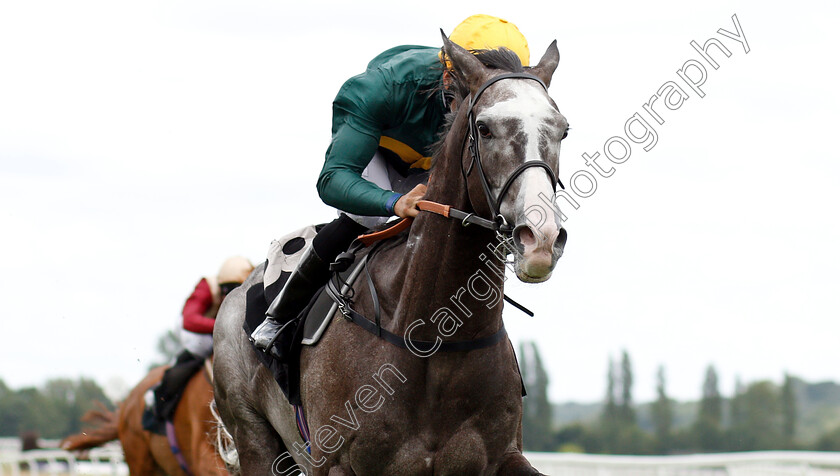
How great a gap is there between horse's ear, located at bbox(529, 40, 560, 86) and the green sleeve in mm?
819

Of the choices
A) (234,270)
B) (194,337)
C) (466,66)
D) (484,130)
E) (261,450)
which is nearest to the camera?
(484,130)

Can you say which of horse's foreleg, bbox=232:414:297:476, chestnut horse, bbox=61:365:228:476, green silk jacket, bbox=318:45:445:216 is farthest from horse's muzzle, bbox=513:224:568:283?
chestnut horse, bbox=61:365:228:476

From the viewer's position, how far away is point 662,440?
143 feet

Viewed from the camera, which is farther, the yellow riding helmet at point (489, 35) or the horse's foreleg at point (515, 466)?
the yellow riding helmet at point (489, 35)

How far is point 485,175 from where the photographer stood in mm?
3730

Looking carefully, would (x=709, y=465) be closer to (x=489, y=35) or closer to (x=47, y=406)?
(x=489, y=35)

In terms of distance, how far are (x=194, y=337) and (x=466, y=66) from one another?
21.4 ft

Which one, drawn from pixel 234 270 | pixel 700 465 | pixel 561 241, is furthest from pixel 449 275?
pixel 700 465

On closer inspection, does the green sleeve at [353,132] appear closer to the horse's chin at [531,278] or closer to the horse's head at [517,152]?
the horse's head at [517,152]

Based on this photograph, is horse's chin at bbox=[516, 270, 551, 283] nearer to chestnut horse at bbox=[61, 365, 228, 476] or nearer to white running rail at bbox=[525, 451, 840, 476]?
white running rail at bbox=[525, 451, 840, 476]

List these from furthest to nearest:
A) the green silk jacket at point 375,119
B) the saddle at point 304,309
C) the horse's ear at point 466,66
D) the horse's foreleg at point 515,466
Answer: the saddle at point 304,309, the green silk jacket at point 375,119, the horse's foreleg at point 515,466, the horse's ear at point 466,66

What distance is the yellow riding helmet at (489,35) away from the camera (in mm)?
4473

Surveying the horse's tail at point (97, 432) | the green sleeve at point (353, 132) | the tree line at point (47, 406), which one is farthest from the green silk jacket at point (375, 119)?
the tree line at point (47, 406)

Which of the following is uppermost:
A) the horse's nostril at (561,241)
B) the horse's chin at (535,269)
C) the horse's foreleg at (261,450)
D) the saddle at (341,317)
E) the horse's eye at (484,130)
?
the horse's eye at (484,130)
